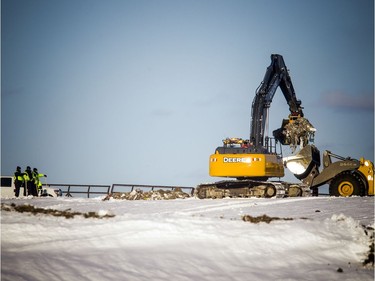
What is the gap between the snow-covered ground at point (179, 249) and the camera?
5887 mm

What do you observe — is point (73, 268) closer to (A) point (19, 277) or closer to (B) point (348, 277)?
(A) point (19, 277)

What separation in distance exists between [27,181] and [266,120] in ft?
43.3

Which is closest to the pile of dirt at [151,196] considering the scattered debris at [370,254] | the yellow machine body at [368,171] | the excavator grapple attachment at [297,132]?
the excavator grapple attachment at [297,132]

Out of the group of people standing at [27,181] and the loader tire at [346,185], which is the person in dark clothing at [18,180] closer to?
the group of people standing at [27,181]

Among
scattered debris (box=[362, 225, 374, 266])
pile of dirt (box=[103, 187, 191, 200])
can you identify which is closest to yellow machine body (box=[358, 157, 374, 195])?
pile of dirt (box=[103, 187, 191, 200])

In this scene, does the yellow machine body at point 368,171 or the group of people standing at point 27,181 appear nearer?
the yellow machine body at point 368,171

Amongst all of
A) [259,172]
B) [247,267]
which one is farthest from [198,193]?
[247,267]

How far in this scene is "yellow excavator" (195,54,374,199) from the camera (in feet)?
61.8

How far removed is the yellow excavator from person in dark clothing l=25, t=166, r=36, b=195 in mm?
9356

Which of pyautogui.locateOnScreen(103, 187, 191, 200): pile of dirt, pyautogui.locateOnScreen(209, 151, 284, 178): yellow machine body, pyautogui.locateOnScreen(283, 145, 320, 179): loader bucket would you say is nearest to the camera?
pyautogui.locateOnScreen(209, 151, 284, 178): yellow machine body

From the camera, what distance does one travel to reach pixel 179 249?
7.01 meters

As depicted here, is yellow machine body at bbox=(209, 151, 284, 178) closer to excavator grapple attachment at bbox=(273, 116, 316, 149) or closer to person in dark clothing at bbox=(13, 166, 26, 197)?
excavator grapple attachment at bbox=(273, 116, 316, 149)

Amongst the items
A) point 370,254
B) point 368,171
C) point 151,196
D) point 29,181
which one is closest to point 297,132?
point 368,171

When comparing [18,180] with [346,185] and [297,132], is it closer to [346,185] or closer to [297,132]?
[297,132]
